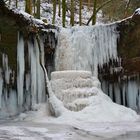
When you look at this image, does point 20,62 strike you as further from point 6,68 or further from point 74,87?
point 74,87

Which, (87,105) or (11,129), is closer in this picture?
(11,129)

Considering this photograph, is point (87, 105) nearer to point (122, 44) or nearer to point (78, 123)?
point (78, 123)

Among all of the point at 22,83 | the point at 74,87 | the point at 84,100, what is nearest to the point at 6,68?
the point at 22,83

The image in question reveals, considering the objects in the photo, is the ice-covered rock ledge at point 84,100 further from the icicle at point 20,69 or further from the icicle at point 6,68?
the icicle at point 6,68

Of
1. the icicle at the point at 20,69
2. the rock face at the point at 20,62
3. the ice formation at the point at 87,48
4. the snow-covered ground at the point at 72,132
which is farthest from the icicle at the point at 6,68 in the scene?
the snow-covered ground at the point at 72,132

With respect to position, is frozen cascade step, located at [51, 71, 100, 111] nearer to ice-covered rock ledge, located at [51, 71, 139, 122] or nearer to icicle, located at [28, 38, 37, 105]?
ice-covered rock ledge, located at [51, 71, 139, 122]

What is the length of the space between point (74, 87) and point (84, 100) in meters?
0.86

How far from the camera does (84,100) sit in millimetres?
11312

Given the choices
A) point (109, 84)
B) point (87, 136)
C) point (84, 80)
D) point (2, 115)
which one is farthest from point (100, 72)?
point (87, 136)

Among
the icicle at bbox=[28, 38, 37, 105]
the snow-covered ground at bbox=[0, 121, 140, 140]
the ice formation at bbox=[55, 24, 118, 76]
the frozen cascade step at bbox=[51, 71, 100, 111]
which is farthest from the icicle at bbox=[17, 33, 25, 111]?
the snow-covered ground at bbox=[0, 121, 140, 140]

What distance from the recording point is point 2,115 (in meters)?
11.8

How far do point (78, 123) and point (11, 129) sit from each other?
2091 millimetres

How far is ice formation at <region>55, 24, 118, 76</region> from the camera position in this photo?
44.5ft

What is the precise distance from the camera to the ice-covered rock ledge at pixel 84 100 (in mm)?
10711
